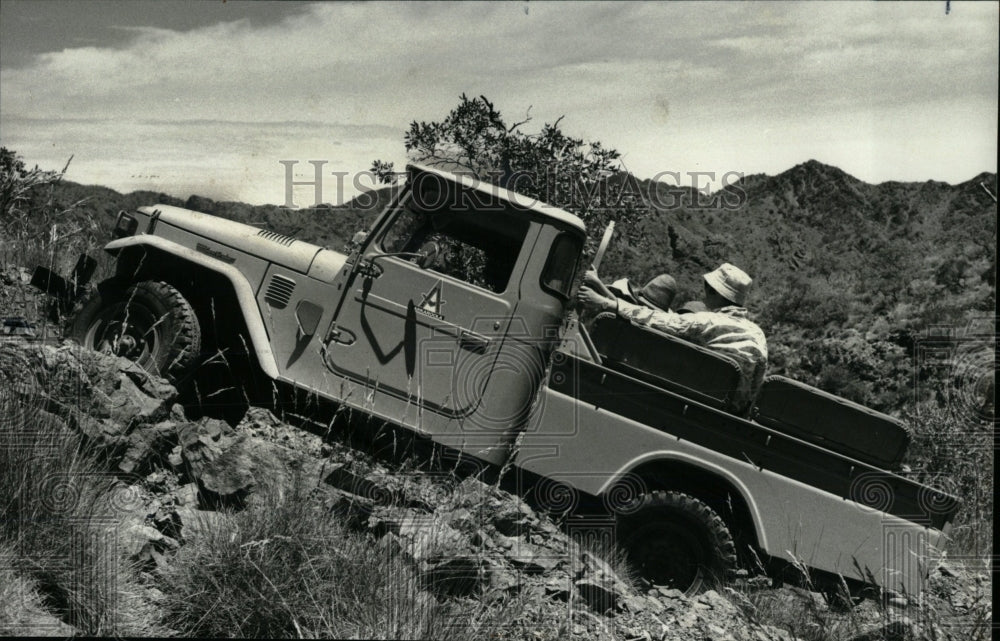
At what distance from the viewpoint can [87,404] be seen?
4.61m

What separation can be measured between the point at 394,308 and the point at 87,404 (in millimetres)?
1813

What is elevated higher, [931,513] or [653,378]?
[653,378]

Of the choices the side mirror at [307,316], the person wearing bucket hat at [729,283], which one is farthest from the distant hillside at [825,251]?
the side mirror at [307,316]

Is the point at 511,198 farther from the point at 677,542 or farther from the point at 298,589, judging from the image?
the point at 298,589

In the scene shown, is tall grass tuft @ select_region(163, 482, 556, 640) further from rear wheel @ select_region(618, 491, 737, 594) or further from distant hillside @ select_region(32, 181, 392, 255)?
distant hillside @ select_region(32, 181, 392, 255)

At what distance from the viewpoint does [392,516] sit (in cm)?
440

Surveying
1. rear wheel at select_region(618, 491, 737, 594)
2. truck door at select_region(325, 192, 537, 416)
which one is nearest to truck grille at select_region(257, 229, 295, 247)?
truck door at select_region(325, 192, 537, 416)

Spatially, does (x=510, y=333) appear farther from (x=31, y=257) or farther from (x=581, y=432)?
(x=31, y=257)

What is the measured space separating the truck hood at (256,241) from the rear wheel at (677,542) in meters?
2.46

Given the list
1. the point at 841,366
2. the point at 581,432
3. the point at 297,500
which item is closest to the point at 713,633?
the point at 581,432

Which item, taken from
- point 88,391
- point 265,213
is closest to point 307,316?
point 88,391

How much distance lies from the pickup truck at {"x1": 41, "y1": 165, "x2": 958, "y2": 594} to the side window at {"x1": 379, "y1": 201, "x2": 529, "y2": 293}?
0.01 meters

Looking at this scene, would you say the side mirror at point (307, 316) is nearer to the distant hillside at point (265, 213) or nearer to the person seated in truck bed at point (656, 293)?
the person seated in truck bed at point (656, 293)

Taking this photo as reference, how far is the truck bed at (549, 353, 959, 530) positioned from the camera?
206 inches
